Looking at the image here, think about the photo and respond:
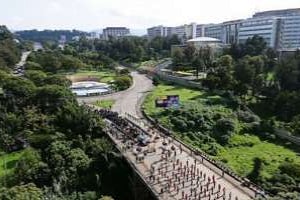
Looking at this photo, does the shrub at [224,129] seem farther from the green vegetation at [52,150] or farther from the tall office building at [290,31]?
the tall office building at [290,31]

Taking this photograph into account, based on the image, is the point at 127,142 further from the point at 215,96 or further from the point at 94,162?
the point at 215,96

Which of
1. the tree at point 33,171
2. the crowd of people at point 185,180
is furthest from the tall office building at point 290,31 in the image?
the tree at point 33,171

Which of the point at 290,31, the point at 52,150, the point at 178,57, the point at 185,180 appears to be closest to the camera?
the point at 185,180

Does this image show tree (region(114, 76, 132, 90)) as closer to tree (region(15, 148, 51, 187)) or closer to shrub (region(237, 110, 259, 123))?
shrub (region(237, 110, 259, 123))

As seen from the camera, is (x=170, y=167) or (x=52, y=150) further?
(x=52, y=150)

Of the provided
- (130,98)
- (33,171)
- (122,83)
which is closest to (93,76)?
(122,83)

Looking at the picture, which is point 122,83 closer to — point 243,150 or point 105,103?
point 105,103
